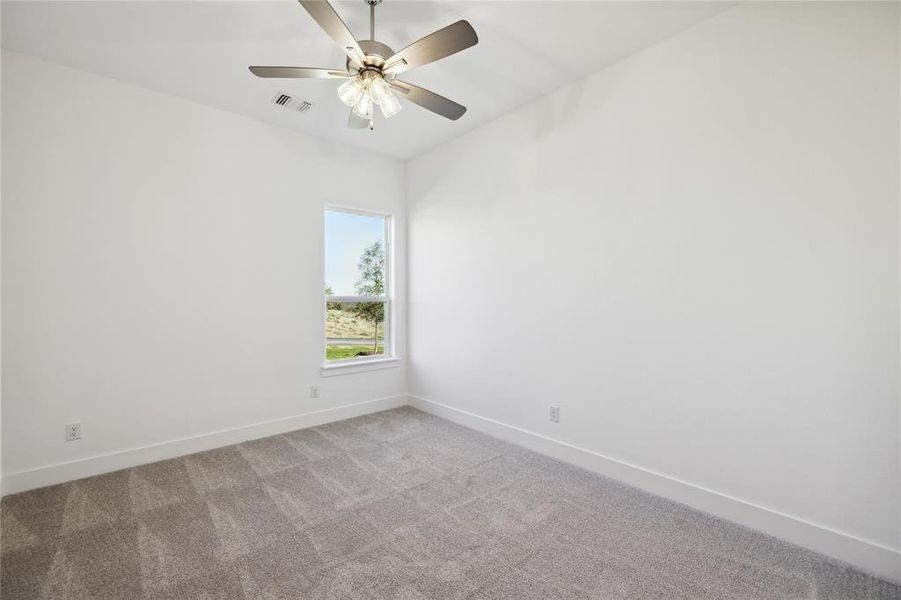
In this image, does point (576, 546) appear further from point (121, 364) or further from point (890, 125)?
point (121, 364)

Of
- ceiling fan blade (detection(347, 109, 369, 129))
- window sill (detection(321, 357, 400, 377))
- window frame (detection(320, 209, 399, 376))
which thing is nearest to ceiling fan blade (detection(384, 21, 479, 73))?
ceiling fan blade (detection(347, 109, 369, 129))

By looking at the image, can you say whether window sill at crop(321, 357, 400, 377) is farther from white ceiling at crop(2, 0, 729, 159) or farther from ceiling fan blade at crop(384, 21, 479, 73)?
ceiling fan blade at crop(384, 21, 479, 73)

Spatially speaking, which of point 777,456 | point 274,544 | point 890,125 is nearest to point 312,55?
point 274,544

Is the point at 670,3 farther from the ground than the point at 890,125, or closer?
farther from the ground

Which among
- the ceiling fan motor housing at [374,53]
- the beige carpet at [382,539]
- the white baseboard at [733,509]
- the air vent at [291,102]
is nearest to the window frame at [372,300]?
the air vent at [291,102]

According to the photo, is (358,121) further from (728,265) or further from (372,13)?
(728,265)

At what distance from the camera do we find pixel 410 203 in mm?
4566

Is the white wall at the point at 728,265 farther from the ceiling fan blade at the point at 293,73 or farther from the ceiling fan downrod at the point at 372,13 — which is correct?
the ceiling fan blade at the point at 293,73

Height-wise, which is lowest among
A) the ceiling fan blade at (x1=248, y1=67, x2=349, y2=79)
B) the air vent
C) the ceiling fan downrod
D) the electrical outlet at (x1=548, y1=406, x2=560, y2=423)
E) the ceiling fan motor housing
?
the electrical outlet at (x1=548, y1=406, x2=560, y2=423)

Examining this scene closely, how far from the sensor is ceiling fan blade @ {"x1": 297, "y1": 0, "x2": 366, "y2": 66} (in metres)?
1.59

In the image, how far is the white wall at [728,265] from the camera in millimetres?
1848

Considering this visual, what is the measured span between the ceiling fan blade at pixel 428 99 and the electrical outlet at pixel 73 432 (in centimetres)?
316

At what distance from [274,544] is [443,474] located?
1.17 m

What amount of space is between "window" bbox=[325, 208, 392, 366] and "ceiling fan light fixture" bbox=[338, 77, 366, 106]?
6.55 feet
